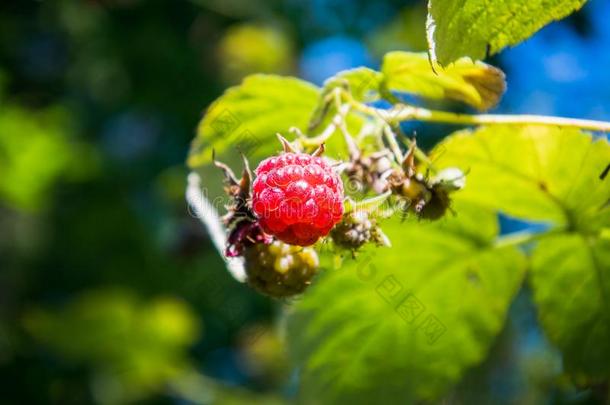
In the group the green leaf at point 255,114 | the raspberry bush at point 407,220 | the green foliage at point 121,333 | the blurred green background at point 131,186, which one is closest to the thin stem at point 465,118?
the raspberry bush at point 407,220

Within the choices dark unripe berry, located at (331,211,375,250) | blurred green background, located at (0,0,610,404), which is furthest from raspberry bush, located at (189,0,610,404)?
blurred green background, located at (0,0,610,404)

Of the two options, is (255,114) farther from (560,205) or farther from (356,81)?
(560,205)

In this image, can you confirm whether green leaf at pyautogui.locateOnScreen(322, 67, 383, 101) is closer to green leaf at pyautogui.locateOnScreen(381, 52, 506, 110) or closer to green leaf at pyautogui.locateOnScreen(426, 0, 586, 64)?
green leaf at pyautogui.locateOnScreen(381, 52, 506, 110)

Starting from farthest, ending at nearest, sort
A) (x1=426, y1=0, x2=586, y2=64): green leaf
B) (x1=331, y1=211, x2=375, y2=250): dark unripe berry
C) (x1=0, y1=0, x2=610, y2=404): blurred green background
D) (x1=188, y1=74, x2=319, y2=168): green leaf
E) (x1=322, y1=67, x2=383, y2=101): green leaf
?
(x1=0, y1=0, x2=610, y2=404): blurred green background → (x1=188, y1=74, x2=319, y2=168): green leaf → (x1=322, y1=67, x2=383, y2=101): green leaf → (x1=331, y1=211, x2=375, y2=250): dark unripe berry → (x1=426, y1=0, x2=586, y2=64): green leaf

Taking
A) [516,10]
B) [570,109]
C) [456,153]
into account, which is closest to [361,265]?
[456,153]

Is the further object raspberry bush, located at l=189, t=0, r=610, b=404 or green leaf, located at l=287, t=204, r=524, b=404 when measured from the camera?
green leaf, located at l=287, t=204, r=524, b=404

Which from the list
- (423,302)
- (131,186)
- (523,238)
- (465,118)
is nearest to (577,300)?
(523,238)

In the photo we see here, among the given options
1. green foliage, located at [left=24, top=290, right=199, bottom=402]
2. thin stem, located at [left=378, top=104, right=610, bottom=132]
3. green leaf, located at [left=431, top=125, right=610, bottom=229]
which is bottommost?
green foliage, located at [left=24, top=290, right=199, bottom=402]
